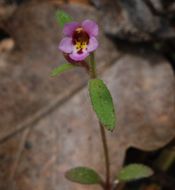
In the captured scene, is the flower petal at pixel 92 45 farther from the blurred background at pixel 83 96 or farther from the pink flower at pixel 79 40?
Answer: the blurred background at pixel 83 96

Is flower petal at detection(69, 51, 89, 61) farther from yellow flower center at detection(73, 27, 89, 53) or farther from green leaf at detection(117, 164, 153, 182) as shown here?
green leaf at detection(117, 164, 153, 182)

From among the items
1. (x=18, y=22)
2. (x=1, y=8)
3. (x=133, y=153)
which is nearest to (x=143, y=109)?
(x=133, y=153)

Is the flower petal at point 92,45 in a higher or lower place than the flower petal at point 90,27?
lower

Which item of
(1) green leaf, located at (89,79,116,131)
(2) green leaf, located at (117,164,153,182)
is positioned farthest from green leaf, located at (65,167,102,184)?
(1) green leaf, located at (89,79,116,131)

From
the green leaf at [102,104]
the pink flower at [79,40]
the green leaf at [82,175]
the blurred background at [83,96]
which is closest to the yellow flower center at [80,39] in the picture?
the pink flower at [79,40]

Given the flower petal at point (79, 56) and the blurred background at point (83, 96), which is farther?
the blurred background at point (83, 96)

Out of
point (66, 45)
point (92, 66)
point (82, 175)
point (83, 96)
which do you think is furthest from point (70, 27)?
point (83, 96)

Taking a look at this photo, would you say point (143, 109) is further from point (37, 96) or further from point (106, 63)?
point (37, 96)
